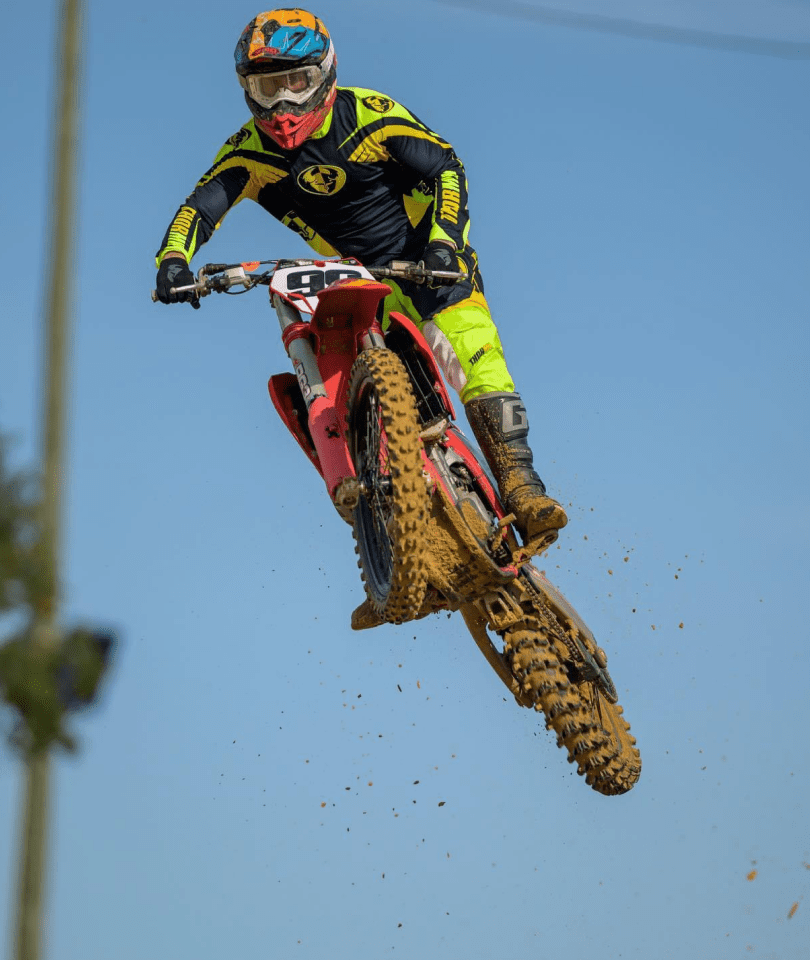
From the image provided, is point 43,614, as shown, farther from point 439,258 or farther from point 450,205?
point 450,205

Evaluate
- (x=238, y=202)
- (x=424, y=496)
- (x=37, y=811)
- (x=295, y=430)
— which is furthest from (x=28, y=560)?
(x=238, y=202)

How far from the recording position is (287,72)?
789 centimetres

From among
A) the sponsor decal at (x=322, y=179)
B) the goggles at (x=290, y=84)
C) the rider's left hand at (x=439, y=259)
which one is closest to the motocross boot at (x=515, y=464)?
the rider's left hand at (x=439, y=259)

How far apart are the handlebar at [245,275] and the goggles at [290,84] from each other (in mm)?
1000

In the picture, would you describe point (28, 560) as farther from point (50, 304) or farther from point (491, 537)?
point (491, 537)

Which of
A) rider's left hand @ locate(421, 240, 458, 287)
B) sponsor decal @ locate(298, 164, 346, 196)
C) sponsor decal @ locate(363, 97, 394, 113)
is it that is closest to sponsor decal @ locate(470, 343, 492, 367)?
rider's left hand @ locate(421, 240, 458, 287)

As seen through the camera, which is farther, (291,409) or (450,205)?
(291,409)

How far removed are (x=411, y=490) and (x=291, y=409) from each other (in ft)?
4.98

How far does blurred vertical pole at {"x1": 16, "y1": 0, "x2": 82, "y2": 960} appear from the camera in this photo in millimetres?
1840

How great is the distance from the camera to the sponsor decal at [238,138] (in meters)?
8.33

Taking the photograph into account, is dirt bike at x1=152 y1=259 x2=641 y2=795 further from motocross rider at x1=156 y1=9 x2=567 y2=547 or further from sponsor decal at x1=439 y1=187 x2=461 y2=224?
sponsor decal at x1=439 y1=187 x2=461 y2=224

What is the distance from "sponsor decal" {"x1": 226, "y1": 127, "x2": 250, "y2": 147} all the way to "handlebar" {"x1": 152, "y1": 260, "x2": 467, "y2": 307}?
1141mm

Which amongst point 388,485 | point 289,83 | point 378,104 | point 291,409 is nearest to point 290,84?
point 289,83

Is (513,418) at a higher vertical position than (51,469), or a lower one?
higher
